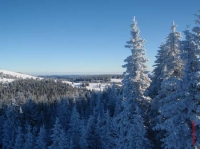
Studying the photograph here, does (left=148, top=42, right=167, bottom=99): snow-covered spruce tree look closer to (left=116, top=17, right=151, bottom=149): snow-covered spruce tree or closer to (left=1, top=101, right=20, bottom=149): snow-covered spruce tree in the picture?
(left=116, top=17, right=151, bottom=149): snow-covered spruce tree

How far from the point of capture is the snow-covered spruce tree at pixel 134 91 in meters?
23.6

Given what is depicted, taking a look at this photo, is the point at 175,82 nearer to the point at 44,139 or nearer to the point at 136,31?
the point at 136,31

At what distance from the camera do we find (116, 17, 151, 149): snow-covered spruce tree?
77.5 feet

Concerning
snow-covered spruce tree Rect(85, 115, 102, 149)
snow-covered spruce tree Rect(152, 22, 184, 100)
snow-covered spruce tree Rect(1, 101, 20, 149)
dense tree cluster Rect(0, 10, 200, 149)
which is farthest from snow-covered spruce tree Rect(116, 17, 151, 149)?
snow-covered spruce tree Rect(1, 101, 20, 149)

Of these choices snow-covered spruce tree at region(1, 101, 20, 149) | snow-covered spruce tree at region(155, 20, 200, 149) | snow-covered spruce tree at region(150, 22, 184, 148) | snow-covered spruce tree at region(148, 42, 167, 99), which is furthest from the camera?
snow-covered spruce tree at region(1, 101, 20, 149)

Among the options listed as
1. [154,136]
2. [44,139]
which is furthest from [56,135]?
[154,136]

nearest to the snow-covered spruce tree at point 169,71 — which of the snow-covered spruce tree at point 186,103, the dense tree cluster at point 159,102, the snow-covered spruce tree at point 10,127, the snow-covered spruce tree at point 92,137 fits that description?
the dense tree cluster at point 159,102

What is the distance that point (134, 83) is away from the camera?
24.2 m

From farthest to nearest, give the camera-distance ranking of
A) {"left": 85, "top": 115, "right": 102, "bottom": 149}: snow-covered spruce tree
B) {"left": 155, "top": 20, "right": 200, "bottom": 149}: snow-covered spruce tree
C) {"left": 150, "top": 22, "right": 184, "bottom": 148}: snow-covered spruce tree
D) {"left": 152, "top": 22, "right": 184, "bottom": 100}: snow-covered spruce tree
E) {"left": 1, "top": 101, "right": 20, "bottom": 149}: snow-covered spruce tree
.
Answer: {"left": 1, "top": 101, "right": 20, "bottom": 149}: snow-covered spruce tree
{"left": 85, "top": 115, "right": 102, "bottom": 149}: snow-covered spruce tree
{"left": 152, "top": 22, "right": 184, "bottom": 100}: snow-covered spruce tree
{"left": 150, "top": 22, "right": 184, "bottom": 148}: snow-covered spruce tree
{"left": 155, "top": 20, "right": 200, "bottom": 149}: snow-covered spruce tree

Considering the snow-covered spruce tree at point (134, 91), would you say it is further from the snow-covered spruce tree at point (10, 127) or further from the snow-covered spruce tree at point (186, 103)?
the snow-covered spruce tree at point (10, 127)

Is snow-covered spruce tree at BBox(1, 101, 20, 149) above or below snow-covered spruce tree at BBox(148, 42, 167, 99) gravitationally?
below

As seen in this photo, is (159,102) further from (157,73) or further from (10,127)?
(10,127)

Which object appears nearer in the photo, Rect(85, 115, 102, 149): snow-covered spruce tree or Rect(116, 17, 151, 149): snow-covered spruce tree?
Rect(116, 17, 151, 149): snow-covered spruce tree

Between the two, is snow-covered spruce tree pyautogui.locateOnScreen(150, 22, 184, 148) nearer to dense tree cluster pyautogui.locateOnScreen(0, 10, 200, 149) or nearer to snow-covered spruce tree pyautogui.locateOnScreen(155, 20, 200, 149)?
dense tree cluster pyautogui.locateOnScreen(0, 10, 200, 149)
